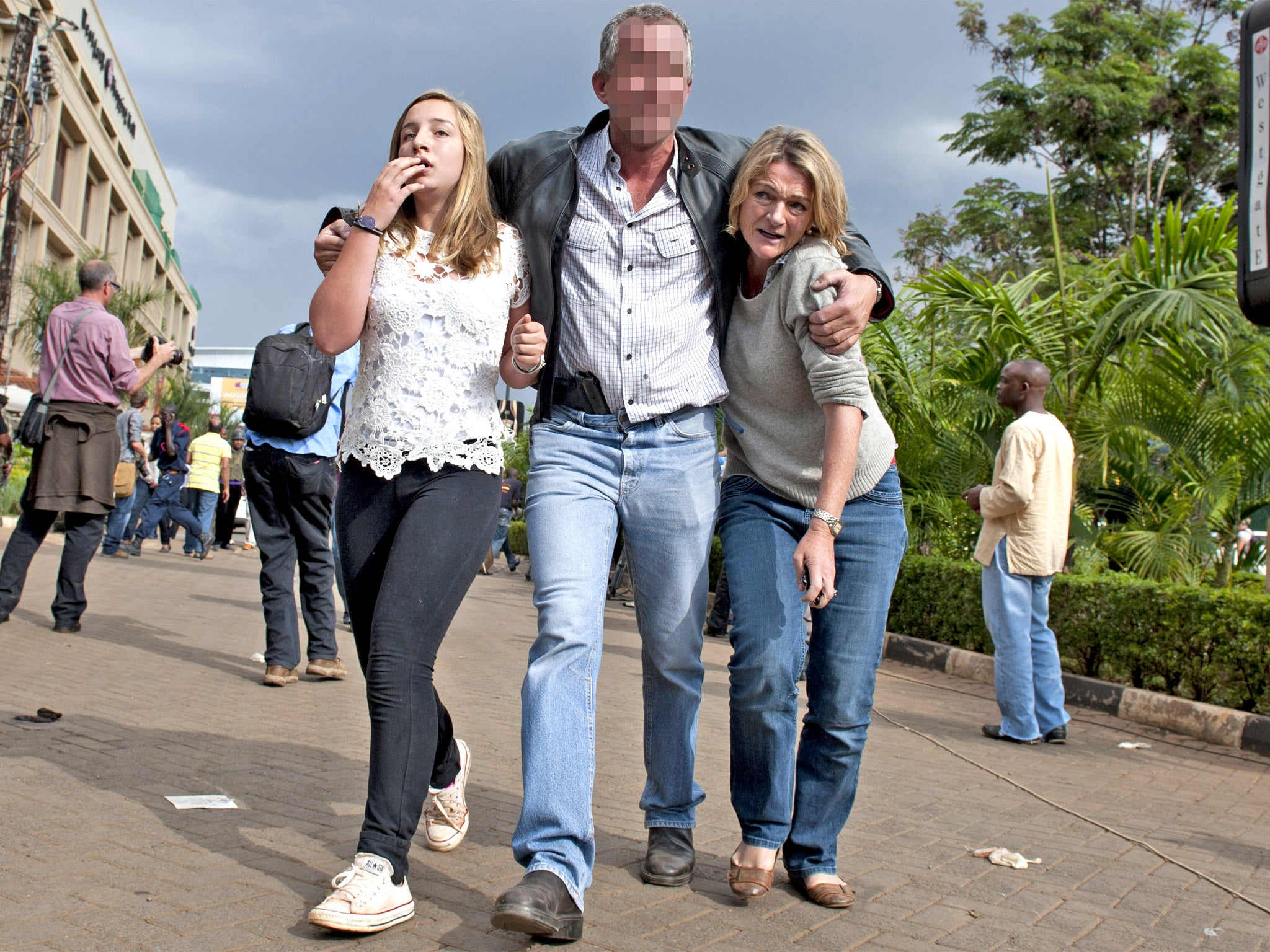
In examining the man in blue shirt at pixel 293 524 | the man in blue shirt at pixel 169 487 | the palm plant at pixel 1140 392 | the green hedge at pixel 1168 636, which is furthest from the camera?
the man in blue shirt at pixel 169 487

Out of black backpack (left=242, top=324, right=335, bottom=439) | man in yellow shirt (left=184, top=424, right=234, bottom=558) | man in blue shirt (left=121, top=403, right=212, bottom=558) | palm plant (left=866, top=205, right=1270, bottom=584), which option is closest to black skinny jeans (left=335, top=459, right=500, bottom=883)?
black backpack (left=242, top=324, right=335, bottom=439)

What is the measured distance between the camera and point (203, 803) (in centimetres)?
368

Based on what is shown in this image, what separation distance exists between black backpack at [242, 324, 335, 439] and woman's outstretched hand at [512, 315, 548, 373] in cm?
329

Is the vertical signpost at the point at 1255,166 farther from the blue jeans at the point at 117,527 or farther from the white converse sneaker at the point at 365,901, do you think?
the blue jeans at the point at 117,527

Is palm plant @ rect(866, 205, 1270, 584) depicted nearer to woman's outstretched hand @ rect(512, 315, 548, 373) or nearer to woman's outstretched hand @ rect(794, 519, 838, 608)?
woman's outstretched hand @ rect(794, 519, 838, 608)

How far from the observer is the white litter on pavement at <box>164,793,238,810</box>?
3635 millimetres

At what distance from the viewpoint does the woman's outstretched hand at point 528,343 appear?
9.51 ft

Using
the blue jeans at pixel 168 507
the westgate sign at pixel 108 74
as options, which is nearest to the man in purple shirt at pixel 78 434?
the blue jeans at pixel 168 507

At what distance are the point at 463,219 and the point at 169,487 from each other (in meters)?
14.1

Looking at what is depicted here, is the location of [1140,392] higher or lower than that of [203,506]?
higher

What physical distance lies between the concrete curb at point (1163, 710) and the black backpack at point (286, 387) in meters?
5.35

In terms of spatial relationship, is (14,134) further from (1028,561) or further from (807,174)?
(807,174)

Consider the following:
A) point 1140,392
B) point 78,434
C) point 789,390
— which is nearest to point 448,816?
point 789,390

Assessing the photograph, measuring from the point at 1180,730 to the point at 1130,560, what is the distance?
6.83 feet
